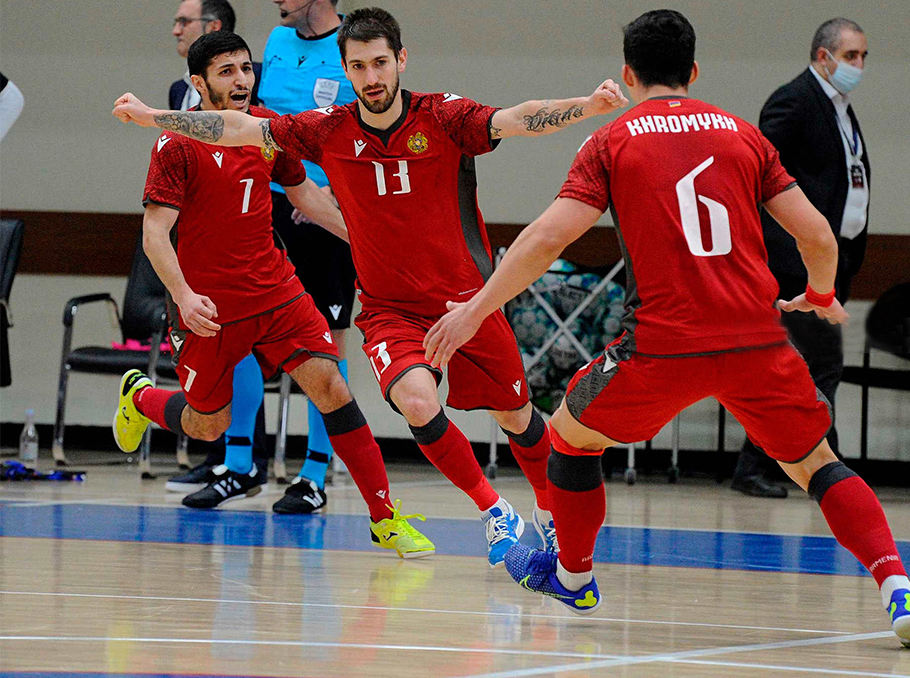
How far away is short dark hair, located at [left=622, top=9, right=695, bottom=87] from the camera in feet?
9.21

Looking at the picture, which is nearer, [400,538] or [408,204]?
[408,204]

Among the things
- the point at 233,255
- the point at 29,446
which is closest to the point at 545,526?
the point at 233,255

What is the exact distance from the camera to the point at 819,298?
2971 millimetres

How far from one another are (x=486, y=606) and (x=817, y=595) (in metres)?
1.01

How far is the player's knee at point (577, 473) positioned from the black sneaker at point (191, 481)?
331 cm

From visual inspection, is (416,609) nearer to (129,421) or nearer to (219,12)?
(129,421)

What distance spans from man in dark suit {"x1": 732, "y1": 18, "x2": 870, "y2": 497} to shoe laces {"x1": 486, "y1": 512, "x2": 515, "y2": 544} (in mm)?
2818

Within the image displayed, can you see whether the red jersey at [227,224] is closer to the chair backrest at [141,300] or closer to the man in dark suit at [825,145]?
the chair backrest at [141,300]

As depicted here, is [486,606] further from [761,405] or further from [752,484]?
[752,484]

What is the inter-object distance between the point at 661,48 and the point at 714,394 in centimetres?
79

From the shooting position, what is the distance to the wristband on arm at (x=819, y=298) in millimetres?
2961

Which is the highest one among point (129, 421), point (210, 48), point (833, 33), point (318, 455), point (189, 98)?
point (833, 33)

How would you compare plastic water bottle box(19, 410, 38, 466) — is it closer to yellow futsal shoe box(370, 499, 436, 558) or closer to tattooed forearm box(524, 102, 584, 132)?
yellow futsal shoe box(370, 499, 436, 558)

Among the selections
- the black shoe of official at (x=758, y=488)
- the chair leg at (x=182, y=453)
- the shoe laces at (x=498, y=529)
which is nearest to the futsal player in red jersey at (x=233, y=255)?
the shoe laces at (x=498, y=529)
